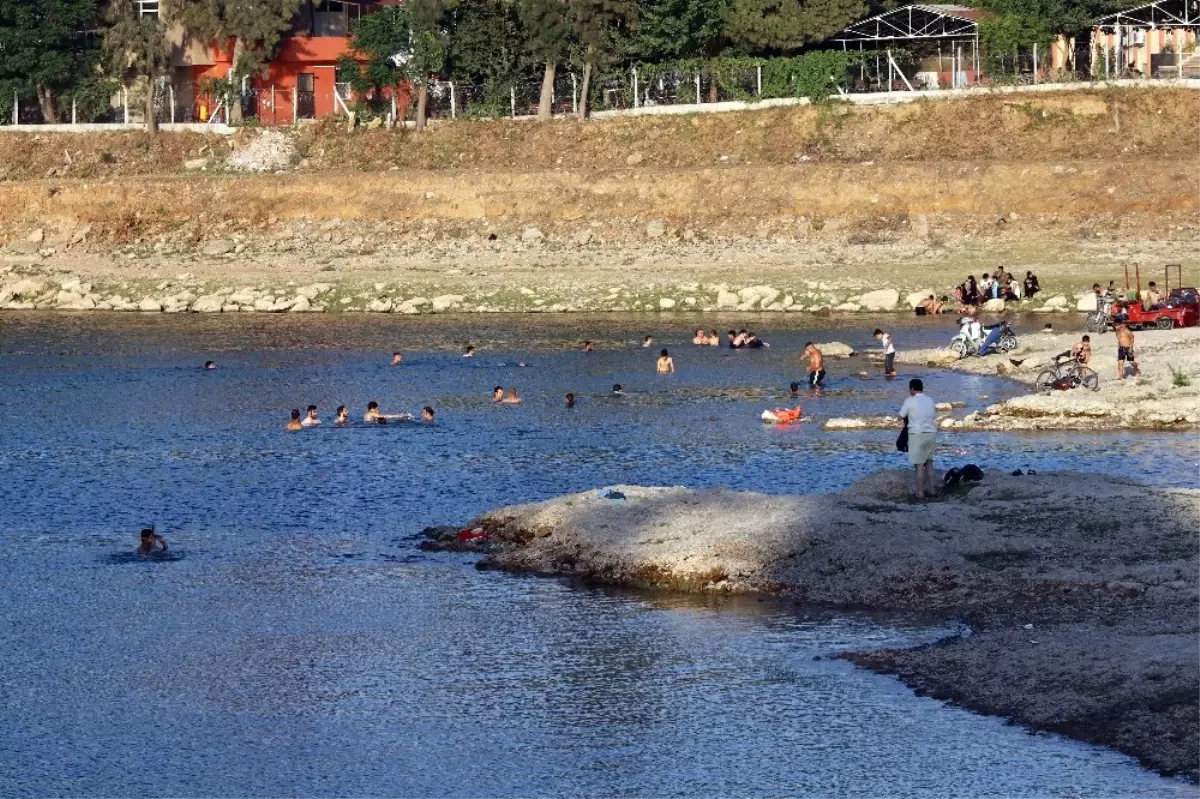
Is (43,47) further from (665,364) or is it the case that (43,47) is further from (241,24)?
(665,364)

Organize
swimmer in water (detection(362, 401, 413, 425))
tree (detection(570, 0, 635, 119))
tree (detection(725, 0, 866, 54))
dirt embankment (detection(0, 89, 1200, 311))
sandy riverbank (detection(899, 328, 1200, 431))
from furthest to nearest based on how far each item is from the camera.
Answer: tree (detection(725, 0, 866, 54))
tree (detection(570, 0, 635, 119))
dirt embankment (detection(0, 89, 1200, 311))
swimmer in water (detection(362, 401, 413, 425))
sandy riverbank (detection(899, 328, 1200, 431))

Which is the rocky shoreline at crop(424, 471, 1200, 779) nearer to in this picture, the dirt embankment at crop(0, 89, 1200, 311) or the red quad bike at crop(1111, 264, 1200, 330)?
the red quad bike at crop(1111, 264, 1200, 330)

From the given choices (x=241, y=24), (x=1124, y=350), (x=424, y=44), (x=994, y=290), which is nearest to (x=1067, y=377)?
(x=1124, y=350)

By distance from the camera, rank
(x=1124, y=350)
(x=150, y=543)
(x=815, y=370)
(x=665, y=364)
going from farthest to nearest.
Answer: (x=665, y=364)
(x=815, y=370)
(x=1124, y=350)
(x=150, y=543)

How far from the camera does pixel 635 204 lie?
8019cm

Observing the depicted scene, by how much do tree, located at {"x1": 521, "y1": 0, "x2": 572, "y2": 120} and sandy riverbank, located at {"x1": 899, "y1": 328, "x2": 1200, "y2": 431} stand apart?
42.5 meters

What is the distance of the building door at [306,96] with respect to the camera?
96938 mm

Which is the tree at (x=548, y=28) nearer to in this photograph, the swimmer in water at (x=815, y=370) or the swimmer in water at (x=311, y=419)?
the swimmer in water at (x=815, y=370)

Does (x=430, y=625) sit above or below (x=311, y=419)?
below

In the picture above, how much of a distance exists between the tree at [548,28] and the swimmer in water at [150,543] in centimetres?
5938

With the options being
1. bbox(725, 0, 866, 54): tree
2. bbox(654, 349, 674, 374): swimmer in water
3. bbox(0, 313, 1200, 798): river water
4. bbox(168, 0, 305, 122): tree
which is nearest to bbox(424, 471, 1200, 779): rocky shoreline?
bbox(0, 313, 1200, 798): river water

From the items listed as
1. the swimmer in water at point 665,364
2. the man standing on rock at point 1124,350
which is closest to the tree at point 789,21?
the swimmer in water at point 665,364

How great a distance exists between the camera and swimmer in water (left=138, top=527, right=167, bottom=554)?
32062 millimetres

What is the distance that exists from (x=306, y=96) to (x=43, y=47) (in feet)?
41.7
